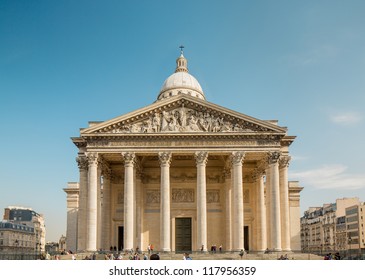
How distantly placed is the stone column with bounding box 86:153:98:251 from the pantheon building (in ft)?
0.29

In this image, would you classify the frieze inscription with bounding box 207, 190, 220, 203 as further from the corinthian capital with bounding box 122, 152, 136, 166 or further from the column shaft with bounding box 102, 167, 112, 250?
the corinthian capital with bounding box 122, 152, 136, 166

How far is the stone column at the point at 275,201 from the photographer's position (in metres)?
41.4

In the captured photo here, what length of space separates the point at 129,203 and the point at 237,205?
9.59m

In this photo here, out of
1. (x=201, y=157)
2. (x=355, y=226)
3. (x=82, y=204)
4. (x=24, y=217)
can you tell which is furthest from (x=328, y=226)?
(x=24, y=217)

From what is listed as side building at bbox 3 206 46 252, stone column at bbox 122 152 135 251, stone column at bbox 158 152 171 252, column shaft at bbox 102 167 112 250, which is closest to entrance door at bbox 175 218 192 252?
stone column at bbox 158 152 171 252

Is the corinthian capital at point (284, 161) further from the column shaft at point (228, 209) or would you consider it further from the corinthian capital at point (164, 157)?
the corinthian capital at point (164, 157)

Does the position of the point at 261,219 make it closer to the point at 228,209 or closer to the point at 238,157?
the point at 228,209

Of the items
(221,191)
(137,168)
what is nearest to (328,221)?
(221,191)

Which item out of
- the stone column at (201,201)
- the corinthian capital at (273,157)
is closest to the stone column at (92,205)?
the stone column at (201,201)

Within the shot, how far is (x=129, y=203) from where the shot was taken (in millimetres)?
42031

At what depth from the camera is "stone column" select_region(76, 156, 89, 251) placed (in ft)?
143
